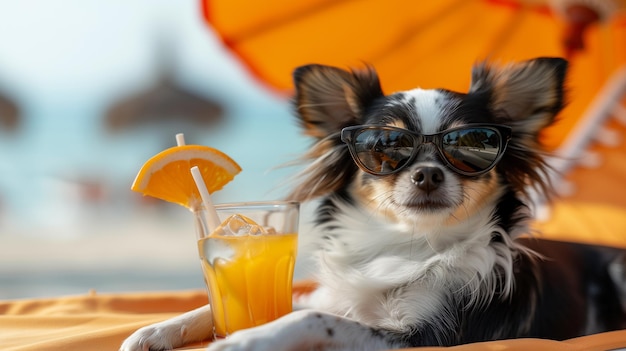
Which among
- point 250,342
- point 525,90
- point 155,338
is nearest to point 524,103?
point 525,90

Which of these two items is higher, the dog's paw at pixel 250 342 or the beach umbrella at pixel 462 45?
the beach umbrella at pixel 462 45

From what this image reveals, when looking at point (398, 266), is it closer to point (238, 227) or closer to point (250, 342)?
point (238, 227)

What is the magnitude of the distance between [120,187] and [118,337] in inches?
308

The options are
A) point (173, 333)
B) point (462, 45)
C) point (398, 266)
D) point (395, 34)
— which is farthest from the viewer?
point (462, 45)

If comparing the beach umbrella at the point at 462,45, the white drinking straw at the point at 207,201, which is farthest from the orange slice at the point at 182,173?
the beach umbrella at the point at 462,45

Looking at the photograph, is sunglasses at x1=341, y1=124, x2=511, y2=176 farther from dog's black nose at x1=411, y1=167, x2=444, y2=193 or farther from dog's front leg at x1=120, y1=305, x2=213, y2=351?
dog's front leg at x1=120, y1=305, x2=213, y2=351

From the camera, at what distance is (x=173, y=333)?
1.55 metres

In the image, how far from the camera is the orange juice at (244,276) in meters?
1.44

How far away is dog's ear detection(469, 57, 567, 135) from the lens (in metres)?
1.77

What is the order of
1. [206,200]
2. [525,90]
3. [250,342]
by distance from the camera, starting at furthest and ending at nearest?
[525,90]
[206,200]
[250,342]

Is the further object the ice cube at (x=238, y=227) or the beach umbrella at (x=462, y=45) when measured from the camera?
the beach umbrella at (x=462, y=45)

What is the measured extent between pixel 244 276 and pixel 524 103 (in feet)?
3.18

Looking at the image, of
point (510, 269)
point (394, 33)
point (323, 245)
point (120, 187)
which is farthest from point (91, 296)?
point (120, 187)

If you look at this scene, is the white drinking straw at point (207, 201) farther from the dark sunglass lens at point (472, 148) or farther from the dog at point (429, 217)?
the dark sunglass lens at point (472, 148)
